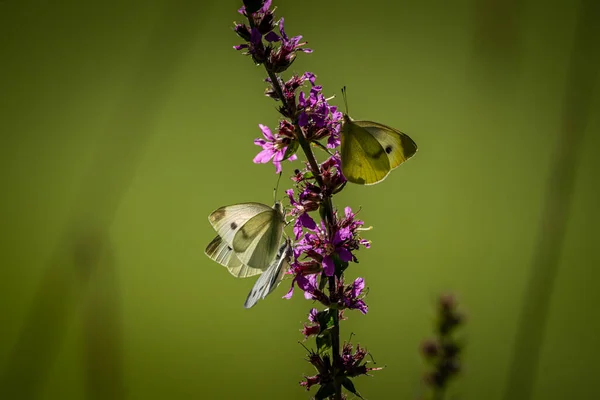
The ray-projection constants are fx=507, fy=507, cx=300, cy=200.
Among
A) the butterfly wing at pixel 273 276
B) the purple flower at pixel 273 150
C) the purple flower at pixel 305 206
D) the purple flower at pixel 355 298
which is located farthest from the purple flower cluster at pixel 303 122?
the purple flower at pixel 355 298

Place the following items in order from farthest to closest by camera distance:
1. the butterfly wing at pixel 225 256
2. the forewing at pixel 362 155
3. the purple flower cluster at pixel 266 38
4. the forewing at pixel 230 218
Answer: the butterfly wing at pixel 225 256 → the forewing at pixel 230 218 → the forewing at pixel 362 155 → the purple flower cluster at pixel 266 38

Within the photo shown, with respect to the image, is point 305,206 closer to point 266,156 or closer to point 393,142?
point 266,156

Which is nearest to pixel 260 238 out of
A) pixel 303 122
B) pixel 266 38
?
pixel 303 122

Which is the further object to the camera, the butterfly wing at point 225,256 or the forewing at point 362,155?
the butterfly wing at point 225,256

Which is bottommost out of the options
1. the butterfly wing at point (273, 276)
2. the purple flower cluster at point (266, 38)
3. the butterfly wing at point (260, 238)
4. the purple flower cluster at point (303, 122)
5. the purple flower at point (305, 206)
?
the butterfly wing at point (273, 276)

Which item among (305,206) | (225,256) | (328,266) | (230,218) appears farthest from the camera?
(225,256)

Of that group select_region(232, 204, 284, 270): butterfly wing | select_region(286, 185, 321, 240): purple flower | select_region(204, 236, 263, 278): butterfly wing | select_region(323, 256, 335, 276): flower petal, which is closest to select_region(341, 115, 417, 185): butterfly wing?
select_region(286, 185, 321, 240): purple flower

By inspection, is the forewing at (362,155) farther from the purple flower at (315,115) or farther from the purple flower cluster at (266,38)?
the purple flower cluster at (266,38)
